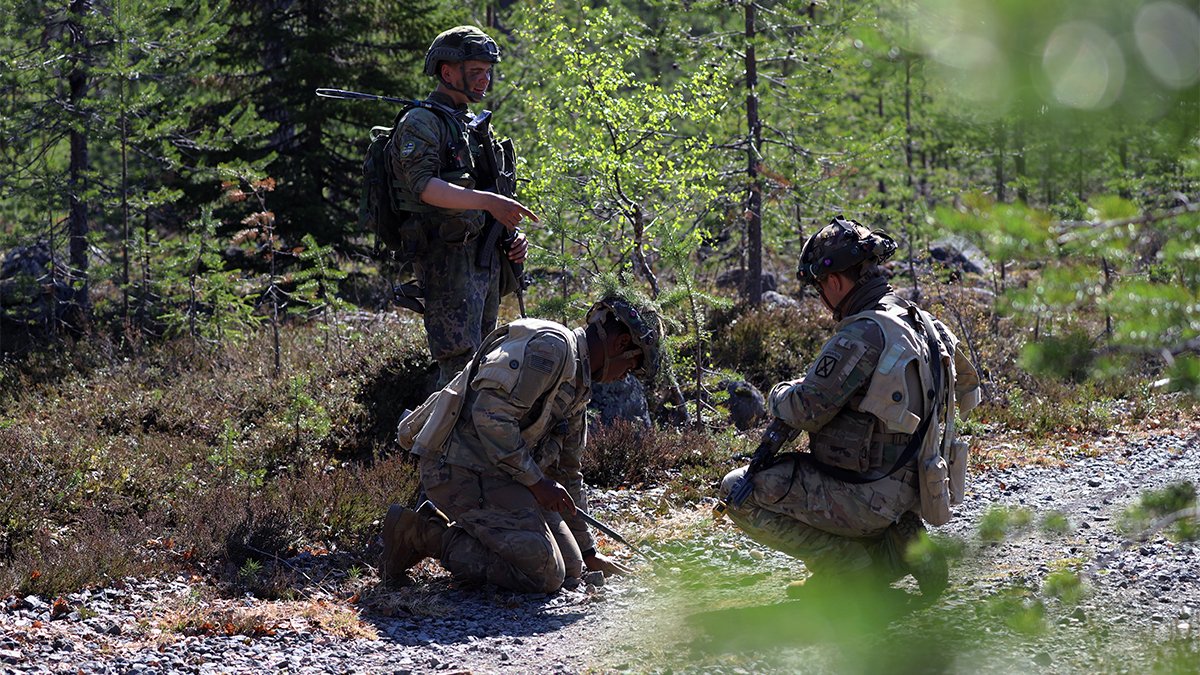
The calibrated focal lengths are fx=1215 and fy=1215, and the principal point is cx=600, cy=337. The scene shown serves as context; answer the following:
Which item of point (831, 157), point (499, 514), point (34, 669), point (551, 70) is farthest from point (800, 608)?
point (831, 157)

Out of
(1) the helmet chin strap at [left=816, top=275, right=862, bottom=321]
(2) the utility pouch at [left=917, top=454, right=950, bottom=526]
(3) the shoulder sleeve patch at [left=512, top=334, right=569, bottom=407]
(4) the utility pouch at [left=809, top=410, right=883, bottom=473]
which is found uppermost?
(1) the helmet chin strap at [left=816, top=275, right=862, bottom=321]

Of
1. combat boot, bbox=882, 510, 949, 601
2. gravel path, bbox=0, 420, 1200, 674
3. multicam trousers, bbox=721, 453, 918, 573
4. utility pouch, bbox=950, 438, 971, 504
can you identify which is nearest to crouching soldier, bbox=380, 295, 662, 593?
gravel path, bbox=0, 420, 1200, 674

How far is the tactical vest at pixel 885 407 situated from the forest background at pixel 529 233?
0.78 metres

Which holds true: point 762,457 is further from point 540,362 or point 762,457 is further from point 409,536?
point 409,536

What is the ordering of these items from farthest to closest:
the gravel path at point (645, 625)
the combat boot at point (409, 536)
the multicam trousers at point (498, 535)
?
the combat boot at point (409, 536) → the multicam trousers at point (498, 535) → the gravel path at point (645, 625)

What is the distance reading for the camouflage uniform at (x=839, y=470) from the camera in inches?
221

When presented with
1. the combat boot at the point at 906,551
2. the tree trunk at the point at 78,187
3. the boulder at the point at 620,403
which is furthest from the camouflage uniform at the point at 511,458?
the tree trunk at the point at 78,187

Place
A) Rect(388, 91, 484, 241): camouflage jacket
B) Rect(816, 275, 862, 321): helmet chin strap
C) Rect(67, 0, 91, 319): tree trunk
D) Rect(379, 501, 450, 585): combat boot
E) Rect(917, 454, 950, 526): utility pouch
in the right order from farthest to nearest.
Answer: Rect(67, 0, 91, 319): tree trunk
Rect(388, 91, 484, 241): camouflage jacket
Rect(379, 501, 450, 585): combat boot
Rect(816, 275, 862, 321): helmet chin strap
Rect(917, 454, 950, 526): utility pouch

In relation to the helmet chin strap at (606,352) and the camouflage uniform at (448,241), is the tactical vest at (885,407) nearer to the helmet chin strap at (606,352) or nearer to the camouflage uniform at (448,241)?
the helmet chin strap at (606,352)

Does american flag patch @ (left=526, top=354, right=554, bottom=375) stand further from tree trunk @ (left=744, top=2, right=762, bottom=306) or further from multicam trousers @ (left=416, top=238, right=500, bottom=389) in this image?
tree trunk @ (left=744, top=2, right=762, bottom=306)

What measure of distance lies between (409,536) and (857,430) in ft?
7.80

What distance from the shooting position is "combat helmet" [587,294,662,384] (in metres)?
6.09

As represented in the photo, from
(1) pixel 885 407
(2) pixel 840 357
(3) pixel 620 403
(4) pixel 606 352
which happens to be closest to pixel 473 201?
(4) pixel 606 352

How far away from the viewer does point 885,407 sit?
5543 mm
